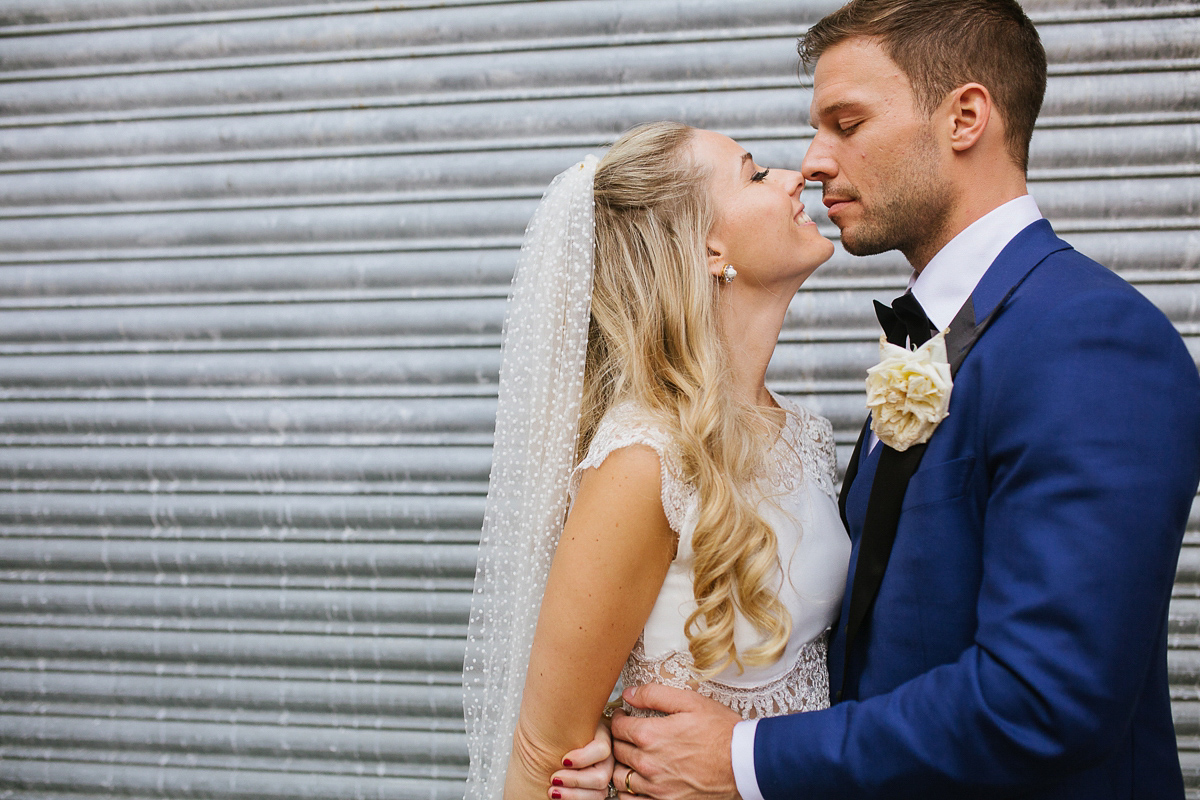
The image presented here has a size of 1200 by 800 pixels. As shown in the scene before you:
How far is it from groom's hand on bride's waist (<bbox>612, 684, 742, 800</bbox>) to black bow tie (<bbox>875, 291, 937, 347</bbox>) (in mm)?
891

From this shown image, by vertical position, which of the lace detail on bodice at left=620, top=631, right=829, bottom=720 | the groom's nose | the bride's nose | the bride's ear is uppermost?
the groom's nose

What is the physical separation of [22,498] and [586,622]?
249 cm

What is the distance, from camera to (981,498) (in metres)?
1.35

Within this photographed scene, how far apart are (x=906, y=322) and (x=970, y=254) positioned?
181 millimetres

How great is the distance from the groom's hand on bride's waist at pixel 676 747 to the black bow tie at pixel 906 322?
2.92 feet

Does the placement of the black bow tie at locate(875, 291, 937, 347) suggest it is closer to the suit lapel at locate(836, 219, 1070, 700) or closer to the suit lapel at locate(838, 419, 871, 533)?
the suit lapel at locate(836, 219, 1070, 700)

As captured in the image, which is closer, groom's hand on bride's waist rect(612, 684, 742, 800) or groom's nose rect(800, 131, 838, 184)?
groom's hand on bride's waist rect(612, 684, 742, 800)

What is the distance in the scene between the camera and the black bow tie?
5.14 ft

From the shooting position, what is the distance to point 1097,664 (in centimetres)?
116

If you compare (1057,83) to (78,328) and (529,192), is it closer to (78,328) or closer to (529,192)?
(529,192)

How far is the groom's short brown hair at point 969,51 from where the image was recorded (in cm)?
158

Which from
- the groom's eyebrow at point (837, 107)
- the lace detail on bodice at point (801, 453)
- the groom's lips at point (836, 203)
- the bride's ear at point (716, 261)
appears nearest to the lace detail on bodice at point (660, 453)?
the lace detail on bodice at point (801, 453)

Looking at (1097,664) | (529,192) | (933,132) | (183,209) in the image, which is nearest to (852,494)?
(1097,664)

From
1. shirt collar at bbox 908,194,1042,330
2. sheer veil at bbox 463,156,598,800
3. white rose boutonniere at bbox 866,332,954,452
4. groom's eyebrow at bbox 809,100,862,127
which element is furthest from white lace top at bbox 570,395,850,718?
groom's eyebrow at bbox 809,100,862,127
